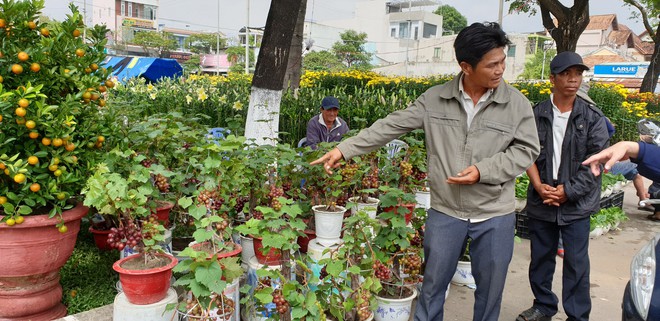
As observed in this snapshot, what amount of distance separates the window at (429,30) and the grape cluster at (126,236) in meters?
65.1

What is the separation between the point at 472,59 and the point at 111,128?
2.12 meters

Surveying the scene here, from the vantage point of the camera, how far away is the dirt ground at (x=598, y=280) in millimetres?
3717

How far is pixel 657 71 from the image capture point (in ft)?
56.6

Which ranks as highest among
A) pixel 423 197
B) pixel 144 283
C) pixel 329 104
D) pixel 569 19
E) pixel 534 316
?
pixel 569 19

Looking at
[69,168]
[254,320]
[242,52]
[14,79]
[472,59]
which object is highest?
[242,52]

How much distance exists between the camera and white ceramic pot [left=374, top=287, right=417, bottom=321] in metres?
3.28

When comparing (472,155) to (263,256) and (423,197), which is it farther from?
(423,197)

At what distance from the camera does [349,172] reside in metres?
3.46

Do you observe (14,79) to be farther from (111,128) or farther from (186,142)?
(186,142)

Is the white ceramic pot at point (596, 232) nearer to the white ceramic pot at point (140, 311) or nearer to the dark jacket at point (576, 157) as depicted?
the dark jacket at point (576, 157)

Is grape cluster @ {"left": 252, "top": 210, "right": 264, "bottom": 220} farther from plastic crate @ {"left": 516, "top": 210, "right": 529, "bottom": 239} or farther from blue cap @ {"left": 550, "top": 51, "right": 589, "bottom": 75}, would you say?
plastic crate @ {"left": 516, "top": 210, "right": 529, "bottom": 239}

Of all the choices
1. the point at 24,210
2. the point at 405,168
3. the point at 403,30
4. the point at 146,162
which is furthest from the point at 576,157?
the point at 403,30

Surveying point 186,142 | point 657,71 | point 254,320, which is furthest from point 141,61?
point 657,71

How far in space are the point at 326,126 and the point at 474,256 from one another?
292cm
